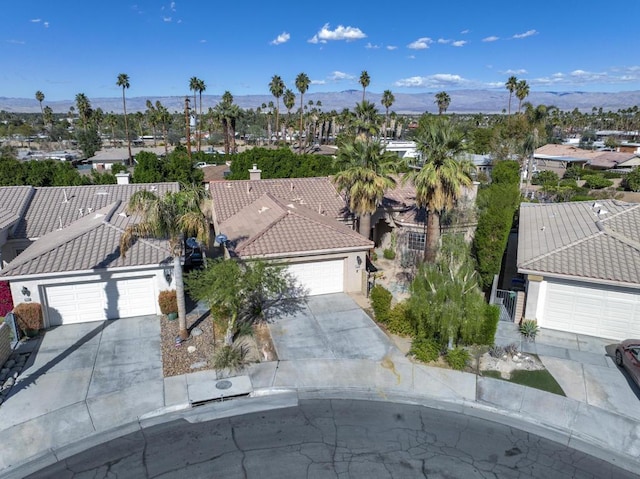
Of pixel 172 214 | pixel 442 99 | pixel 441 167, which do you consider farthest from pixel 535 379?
pixel 442 99

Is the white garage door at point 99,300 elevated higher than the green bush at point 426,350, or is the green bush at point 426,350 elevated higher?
the white garage door at point 99,300

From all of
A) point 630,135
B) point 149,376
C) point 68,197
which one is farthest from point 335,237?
point 630,135

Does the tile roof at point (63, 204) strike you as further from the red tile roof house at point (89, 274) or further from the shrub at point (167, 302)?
the shrub at point (167, 302)

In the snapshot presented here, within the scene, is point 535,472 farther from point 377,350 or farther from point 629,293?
point 629,293

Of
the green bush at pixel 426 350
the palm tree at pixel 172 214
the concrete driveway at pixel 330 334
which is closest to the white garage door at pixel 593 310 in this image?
the green bush at pixel 426 350

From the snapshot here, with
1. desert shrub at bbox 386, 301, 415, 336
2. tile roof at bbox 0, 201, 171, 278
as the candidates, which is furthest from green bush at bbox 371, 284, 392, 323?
tile roof at bbox 0, 201, 171, 278

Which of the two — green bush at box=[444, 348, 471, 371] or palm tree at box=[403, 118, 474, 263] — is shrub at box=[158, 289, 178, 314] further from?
palm tree at box=[403, 118, 474, 263]

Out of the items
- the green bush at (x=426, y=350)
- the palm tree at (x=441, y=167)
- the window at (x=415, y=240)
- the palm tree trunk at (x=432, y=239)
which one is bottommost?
the green bush at (x=426, y=350)
